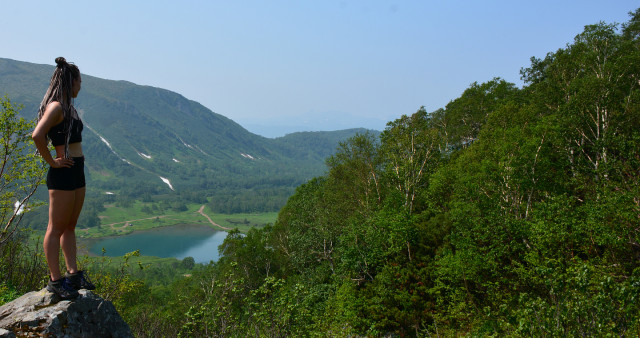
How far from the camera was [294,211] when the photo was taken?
48281 millimetres

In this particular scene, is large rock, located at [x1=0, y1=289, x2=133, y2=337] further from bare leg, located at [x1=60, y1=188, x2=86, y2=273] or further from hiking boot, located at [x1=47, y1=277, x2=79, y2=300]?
bare leg, located at [x1=60, y1=188, x2=86, y2=273]

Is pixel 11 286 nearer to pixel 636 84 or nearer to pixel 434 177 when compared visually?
pixel 434 177

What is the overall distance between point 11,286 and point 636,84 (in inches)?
1868

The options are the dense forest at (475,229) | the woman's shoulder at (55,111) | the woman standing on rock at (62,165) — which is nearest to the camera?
the woman's shoulder at (55,111)

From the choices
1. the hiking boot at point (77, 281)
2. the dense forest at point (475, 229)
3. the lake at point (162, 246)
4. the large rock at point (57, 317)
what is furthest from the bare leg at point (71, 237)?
the lake at point (162, 246)

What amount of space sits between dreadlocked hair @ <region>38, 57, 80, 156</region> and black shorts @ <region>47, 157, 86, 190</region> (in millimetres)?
314

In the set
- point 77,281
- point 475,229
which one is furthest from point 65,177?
point 475,229

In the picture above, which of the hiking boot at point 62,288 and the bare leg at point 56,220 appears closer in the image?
the bare leg at point 56,220

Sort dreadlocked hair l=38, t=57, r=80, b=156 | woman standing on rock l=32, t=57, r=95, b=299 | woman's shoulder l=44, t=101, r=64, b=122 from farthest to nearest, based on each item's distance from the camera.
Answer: dreadlocked hair l=38, t=57, r=80, b=156, woman standing on rock l=32, t=57, r=95, b=299, woman's shoulder l=44, t=101, r=64, b=122

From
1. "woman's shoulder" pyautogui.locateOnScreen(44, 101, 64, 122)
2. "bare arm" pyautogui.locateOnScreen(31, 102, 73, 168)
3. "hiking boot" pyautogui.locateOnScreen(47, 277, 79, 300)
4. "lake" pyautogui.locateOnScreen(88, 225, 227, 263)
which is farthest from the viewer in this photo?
"lake" pyautogui.locateOnScreen(88, 225, 227, 263)

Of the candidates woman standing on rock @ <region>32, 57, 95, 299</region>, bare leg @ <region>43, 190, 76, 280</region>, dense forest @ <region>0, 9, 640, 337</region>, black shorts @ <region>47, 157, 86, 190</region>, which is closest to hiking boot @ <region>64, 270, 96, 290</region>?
woman standing on rock @ <region>32, 57, 95, 299</region>

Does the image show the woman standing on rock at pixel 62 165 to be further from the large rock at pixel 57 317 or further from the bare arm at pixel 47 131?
the large rock at pixel 57 317

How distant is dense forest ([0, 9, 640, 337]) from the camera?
14.4 m

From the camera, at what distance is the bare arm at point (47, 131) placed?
532 cm
